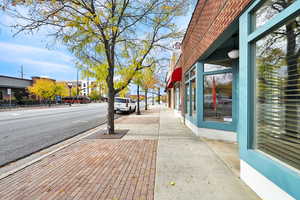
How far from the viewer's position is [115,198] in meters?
2.59

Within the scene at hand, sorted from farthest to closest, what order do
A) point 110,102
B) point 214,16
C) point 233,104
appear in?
point 110,102 < point 233,104 < point 214,16

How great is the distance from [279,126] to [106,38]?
5933 mm

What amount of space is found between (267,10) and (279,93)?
1478 mm

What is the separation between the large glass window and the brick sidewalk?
227 centimetres

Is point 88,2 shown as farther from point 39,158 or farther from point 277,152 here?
point 277,152

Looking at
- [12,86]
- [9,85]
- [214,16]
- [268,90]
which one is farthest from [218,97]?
[12,86]

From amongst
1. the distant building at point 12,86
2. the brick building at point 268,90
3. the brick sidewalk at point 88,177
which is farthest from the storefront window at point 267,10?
the distant building at point 12,86

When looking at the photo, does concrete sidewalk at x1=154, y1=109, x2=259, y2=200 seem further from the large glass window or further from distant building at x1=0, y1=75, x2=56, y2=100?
distant building at x1=0, y1=75, x2=56, y2=100

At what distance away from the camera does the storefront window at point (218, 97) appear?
586 centimetres

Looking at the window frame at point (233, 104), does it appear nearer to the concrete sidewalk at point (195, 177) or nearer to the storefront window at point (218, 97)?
the storefront window at point (218, 97)

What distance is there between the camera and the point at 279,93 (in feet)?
8.51

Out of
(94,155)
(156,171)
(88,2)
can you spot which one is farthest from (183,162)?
(88,2)

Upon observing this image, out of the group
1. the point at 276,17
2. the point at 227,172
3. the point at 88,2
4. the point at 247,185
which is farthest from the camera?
the point at 88,2

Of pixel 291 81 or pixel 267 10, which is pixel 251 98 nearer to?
pixel 291 81
